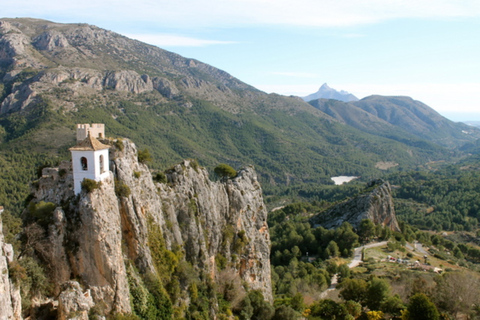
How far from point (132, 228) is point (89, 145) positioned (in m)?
8.23

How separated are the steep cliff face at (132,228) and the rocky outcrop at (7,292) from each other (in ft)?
9.61

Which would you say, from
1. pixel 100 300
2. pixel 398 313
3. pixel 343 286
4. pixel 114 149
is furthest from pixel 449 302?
pixel 114 149

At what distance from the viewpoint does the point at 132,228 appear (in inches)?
1179

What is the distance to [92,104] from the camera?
192875 mm

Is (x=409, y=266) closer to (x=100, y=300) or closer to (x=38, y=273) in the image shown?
(x=100, y=300)

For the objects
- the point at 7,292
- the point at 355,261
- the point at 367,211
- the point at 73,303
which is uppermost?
the point at 7,292

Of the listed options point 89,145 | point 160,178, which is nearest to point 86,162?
point 89,145

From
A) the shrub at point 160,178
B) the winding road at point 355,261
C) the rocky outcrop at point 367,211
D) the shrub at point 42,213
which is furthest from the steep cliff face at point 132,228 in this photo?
the rocky outcrop at point 367,211

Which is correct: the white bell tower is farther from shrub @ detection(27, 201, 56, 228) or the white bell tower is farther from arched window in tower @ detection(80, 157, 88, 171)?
shrub @ detection(27, 201, 56, 228)

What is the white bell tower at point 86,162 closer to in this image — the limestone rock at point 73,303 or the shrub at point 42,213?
the shrub at point 42,213

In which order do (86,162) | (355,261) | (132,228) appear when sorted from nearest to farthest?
(86,162) → (132,228) → (355,261)

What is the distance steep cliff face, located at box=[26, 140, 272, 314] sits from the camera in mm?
26594

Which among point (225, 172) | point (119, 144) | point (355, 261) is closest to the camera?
point (119, 144)

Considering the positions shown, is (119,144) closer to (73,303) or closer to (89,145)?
(89,145)
